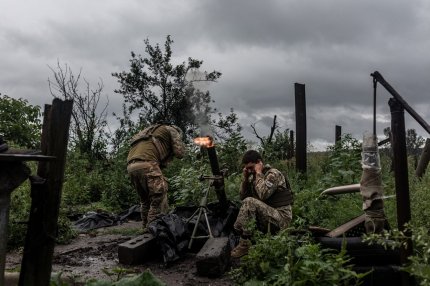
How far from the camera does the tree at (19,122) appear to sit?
50.3 feet

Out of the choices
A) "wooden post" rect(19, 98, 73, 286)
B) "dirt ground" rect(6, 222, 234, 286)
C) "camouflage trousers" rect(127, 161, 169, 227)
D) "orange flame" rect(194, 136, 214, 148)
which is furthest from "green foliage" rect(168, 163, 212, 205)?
"wooden post" rect(19, 98, 73, 286)

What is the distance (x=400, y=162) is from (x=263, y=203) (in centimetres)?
267

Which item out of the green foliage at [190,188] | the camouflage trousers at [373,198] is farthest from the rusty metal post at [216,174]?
the camouflage trousers at [373,198]

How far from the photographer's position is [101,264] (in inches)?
251

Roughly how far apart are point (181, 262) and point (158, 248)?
41 cm

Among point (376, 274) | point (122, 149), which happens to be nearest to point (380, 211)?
point (376, 274)

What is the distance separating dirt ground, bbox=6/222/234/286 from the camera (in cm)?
552

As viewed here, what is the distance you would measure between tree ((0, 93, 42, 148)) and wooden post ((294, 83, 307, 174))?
9683 mm

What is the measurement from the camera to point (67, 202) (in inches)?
448

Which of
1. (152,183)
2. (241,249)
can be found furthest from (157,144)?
(241,249)

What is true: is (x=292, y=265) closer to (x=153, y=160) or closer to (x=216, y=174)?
(x=216, y=174)

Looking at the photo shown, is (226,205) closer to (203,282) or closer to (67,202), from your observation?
(203,282)

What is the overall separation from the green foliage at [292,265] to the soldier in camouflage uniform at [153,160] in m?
3.06

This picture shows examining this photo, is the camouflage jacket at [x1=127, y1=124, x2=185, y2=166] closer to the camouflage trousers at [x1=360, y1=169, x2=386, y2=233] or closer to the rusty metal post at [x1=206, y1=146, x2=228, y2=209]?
the rusty metal post at [x1=206, y1=146, x2=228, y2=209]
